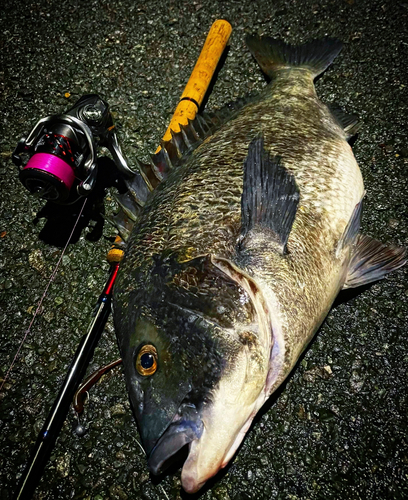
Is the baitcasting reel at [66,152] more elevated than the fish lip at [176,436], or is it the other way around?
the baitcasting reel at [66,152]

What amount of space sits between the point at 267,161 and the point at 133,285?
3.27 ft

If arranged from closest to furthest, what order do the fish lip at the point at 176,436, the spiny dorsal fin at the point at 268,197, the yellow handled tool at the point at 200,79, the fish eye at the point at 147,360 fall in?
the fish lip at the point at 176,436
the fish eye at the point at 147,360
the spiny dorsal fin at the point at 268,197
the yellow handled tool at the point at 200,79

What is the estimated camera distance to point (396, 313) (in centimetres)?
257

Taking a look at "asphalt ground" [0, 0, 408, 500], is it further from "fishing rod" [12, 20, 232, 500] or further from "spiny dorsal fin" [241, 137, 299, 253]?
"spiny dorsal fin" [241, 137, 299, 253]

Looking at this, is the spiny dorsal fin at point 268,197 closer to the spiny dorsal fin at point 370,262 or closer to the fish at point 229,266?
the fish at point 229,266

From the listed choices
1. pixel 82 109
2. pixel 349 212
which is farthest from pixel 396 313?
pixel 82 109

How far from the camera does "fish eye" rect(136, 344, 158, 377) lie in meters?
1.69

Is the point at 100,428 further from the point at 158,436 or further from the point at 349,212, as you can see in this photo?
the point at 349,212

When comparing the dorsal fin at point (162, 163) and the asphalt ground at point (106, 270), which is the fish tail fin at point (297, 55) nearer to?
the asphalt ground at point (106, 270)

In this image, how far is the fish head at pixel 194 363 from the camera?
1569 millimetres

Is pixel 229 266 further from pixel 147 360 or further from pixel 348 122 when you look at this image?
pixel 348 122

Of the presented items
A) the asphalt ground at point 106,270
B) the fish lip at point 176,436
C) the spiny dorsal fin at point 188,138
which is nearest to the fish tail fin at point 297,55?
the asphalt ground at point 106,270

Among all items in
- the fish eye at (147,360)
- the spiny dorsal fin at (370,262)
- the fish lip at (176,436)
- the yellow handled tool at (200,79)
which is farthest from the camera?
the yellow handled tool at (200,79)

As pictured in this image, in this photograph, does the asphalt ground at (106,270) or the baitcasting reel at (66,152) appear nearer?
the asphalt ground at (106,270)
